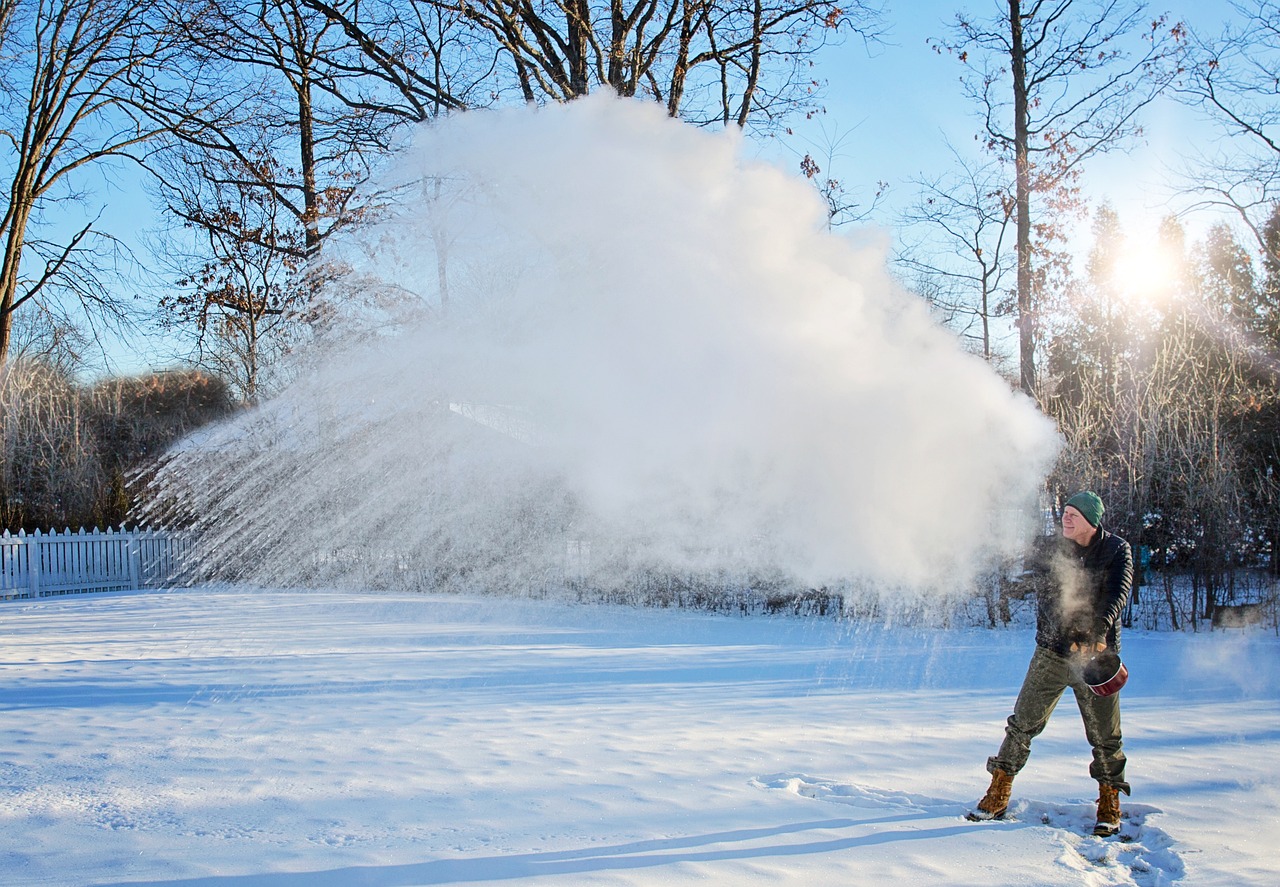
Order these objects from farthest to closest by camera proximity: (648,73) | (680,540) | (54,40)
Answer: (648,73), (54,40), (680,540)

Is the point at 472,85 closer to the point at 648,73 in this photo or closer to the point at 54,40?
A: the point at 648,73

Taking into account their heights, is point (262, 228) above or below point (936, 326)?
above

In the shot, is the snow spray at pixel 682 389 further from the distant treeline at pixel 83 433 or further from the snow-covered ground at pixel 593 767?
the distant treeline at pixel 83 433

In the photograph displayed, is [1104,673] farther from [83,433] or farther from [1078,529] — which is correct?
[83,433]

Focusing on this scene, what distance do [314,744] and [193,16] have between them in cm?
1574

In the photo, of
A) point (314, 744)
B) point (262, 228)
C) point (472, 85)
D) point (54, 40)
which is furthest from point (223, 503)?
point (314, 744)

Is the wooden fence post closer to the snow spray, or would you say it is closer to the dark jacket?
the snow spray

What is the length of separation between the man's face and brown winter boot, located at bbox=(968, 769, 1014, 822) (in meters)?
1.30

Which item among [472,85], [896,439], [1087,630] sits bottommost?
[1087,630]

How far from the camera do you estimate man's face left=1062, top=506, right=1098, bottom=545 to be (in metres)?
4.72

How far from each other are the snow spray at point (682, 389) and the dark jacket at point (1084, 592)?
303cm

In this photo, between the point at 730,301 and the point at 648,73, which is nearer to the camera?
the point at 730,301

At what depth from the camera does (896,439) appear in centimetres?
773

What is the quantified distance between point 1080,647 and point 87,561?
63.4ft
